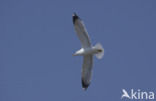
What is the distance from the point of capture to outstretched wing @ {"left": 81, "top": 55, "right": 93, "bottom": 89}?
14945mm

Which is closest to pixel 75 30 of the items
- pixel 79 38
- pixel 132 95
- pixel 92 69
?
pixel 79 38

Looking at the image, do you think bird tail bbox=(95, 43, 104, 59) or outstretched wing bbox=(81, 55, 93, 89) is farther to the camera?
outstretched wing bbox=(81, 55, 93, 89)

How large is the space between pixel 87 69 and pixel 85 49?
2.29ft

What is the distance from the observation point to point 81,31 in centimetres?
1455

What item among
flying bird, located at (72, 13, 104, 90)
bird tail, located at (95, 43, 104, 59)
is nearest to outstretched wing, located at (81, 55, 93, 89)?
flying bird, located at (72, 13, 104, 90)

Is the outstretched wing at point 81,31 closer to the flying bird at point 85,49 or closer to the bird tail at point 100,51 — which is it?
the flying bird at point 85,49

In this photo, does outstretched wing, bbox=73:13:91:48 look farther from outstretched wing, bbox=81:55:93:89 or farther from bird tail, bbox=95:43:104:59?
outstretched wing, bbox=81:55:93:89

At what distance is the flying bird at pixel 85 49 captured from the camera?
14493 millimetres

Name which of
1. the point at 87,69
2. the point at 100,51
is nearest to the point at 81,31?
the point at 100,51

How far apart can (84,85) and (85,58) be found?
0.89m

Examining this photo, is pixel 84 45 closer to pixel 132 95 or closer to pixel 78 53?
pixel 78 53

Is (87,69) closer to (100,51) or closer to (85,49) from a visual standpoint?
(85,49)

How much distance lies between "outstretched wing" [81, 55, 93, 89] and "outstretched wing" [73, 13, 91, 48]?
44cm

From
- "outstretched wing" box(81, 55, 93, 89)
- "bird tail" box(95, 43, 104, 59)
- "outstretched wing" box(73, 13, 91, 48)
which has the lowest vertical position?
"outstretched wing" box(81, 55, 93, 89)
